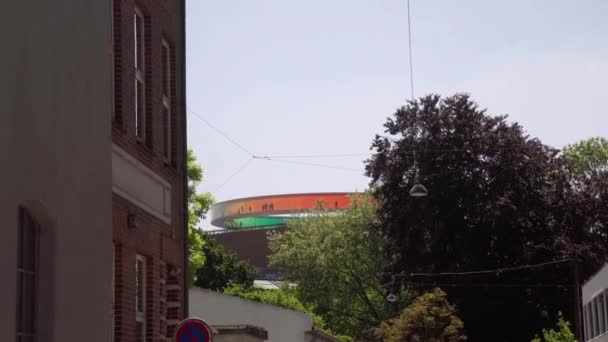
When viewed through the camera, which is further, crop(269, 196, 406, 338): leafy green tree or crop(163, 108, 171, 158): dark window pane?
crop(269, 196, 406, 338): leafy green tree

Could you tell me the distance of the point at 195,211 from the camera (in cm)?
6162

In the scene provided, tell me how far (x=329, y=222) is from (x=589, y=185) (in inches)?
949

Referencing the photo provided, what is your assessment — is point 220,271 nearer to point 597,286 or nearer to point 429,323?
point 429,323

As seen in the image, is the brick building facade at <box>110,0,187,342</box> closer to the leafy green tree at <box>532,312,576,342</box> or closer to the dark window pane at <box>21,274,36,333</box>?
the dark window pane at <box>21,274,36,333</box>

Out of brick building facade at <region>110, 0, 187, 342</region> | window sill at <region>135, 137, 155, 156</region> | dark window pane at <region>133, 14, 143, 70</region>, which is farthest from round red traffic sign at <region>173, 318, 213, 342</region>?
dark window pane at <region>133, 14, 143, 70</region>

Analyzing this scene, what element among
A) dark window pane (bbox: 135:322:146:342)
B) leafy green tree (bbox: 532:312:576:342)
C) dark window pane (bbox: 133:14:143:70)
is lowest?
dark window pane (bbox: 135:322:146:342)

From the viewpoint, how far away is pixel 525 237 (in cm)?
5122

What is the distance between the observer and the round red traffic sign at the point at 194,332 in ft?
46.8

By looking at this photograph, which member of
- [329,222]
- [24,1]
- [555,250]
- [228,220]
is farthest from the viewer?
[228,220]

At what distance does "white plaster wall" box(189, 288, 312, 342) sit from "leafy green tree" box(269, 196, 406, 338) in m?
34.3

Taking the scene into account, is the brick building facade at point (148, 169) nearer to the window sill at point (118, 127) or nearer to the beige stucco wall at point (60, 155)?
the window sill at point (118, 127)

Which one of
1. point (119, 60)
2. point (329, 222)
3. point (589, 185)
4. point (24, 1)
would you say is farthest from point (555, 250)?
point (24, 1)

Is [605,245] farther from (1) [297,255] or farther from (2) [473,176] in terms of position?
(1) [297,255]

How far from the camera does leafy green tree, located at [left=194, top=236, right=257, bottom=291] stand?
2832 inches
